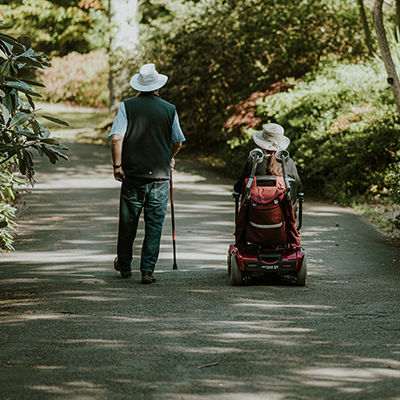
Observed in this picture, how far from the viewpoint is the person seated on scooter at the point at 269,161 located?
689 cm

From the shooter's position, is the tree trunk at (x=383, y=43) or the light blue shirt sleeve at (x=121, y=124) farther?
the tree trunk at (x=383, y=43)

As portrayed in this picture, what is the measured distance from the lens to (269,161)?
6910mm

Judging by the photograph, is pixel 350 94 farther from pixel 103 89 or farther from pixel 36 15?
pixel 36 15

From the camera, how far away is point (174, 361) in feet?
14.4

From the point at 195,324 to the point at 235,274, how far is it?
1.59 metres

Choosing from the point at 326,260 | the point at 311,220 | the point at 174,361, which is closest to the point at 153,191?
the point at 326,260

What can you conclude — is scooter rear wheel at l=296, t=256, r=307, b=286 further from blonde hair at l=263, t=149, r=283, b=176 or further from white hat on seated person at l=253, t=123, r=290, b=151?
white hat on seated person at l=253, t=123, r=290, b=151

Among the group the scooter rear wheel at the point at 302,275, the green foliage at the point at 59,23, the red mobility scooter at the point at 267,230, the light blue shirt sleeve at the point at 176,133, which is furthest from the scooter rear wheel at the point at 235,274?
the green foliage at the point at 59,23

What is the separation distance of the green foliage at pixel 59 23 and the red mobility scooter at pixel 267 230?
26.4 m

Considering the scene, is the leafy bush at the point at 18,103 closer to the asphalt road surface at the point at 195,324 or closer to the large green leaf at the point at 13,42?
the large green leaf at the point at 13,42

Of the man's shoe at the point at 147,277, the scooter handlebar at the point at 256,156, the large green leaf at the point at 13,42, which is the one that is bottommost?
the man's shoe at the point at 147,277

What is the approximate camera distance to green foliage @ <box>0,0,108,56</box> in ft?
106

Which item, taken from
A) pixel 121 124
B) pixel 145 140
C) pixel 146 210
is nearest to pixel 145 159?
pixel 145 140

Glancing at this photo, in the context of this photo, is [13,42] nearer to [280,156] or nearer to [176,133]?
[176,133]
